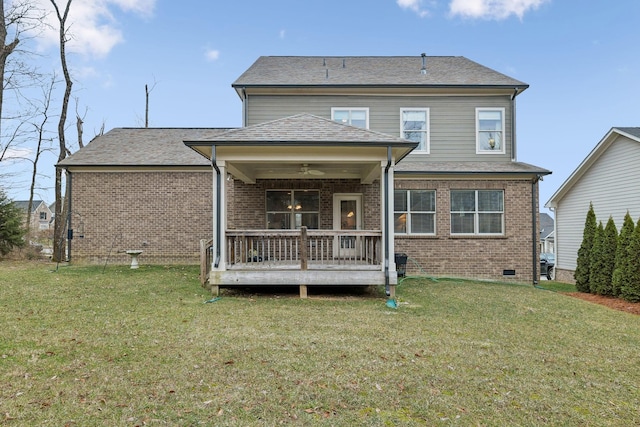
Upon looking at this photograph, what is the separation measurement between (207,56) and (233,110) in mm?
4433

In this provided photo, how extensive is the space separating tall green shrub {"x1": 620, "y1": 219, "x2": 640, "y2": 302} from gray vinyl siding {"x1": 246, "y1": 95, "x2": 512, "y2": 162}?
4.41 m

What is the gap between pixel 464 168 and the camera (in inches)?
483

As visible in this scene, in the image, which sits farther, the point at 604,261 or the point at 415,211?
the point at 415,211

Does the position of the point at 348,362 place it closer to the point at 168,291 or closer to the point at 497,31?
the point at 168,291

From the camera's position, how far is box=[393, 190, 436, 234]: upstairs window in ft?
40.8

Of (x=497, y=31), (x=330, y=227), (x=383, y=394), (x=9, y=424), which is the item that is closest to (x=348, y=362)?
(x=383, y=394)

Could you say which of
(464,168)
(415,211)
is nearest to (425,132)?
(464,168)

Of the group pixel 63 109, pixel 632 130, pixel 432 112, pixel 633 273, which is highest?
pixel 63 109

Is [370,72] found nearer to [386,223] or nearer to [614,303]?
[386,223]

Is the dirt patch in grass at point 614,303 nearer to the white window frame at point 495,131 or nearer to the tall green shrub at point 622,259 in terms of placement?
the tall green shrub at point 622,259

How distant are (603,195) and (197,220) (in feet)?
48.7

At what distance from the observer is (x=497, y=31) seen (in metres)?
19.8

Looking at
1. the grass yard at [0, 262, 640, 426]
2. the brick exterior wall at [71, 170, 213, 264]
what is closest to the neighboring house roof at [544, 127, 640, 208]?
the grass yard at [0, 262, 640, 426]

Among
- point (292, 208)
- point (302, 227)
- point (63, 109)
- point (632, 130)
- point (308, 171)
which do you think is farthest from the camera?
point (63, 109)
